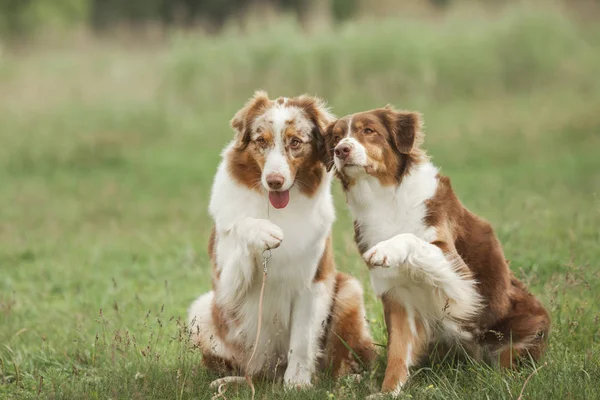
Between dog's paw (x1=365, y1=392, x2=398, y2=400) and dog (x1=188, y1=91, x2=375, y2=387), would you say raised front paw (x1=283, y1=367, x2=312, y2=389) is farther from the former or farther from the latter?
dog's paw (x1=365, y1=392, x2=398, y2=400)

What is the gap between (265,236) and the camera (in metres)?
4.29

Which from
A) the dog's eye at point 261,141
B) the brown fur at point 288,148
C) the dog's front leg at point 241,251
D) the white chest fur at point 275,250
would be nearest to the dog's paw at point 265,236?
the dog's front leg at point 241,251

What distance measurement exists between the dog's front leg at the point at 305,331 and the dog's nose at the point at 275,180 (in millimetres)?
724

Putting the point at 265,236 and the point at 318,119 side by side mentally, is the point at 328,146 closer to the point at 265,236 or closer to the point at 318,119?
the point at 318,119

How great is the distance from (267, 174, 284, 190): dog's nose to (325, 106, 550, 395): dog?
13.0 inches

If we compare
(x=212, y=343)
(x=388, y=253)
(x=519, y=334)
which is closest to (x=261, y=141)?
(x=388, y=253)

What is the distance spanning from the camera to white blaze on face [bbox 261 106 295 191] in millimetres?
4363

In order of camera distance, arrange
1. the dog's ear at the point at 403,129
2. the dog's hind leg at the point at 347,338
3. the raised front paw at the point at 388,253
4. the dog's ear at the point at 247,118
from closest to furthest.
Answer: the raised front paw at the point at 388,253
the dog's ear at the point at 403,129
the dog's ear at the point at 247,118
the dog's hind leg at the point at 347,338

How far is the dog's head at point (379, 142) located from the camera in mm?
4273

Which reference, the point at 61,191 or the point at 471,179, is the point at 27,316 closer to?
the point at 61,191

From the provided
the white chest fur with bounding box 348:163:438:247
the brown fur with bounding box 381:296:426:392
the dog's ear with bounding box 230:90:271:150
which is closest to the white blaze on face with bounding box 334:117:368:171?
the white chest fur with bounding box 348:163:438:247

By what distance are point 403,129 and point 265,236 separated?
1019 mm

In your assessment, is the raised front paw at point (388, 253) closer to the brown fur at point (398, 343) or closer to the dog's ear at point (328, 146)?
the brown fur at point (398, 343)

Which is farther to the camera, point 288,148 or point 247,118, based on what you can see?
point 247,118
